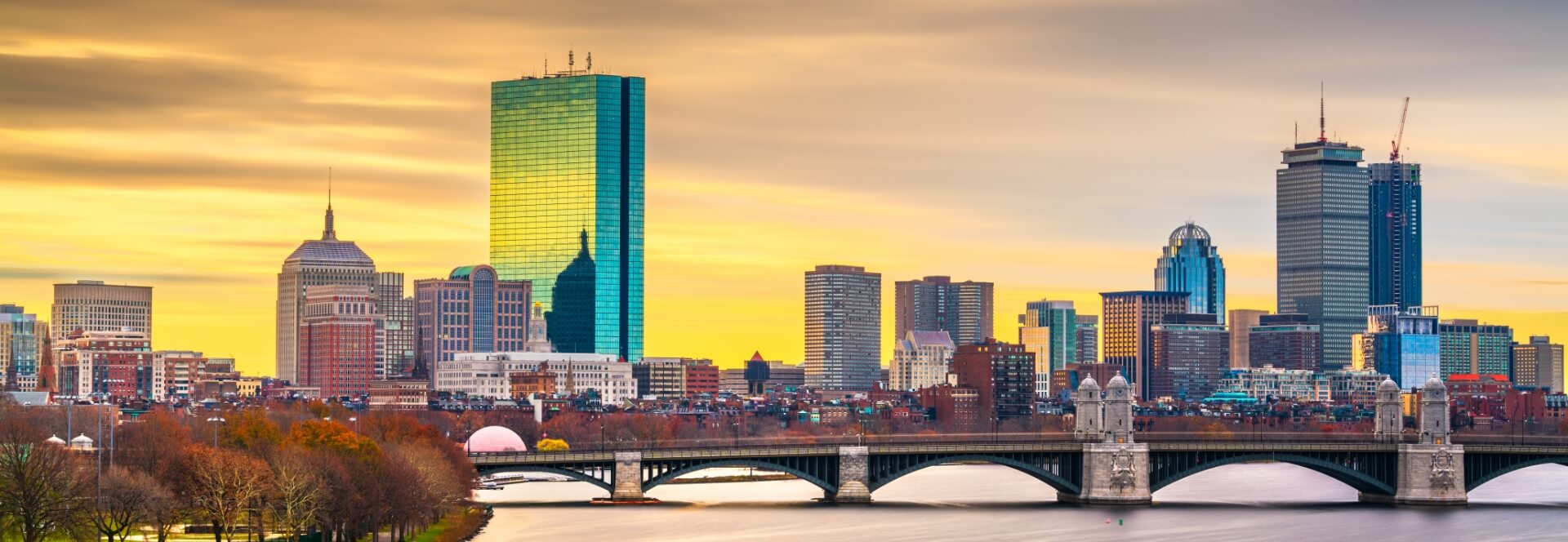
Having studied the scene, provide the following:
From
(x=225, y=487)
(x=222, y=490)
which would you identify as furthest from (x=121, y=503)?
(x=225, y=487)

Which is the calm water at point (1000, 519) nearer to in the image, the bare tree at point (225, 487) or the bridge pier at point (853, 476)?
the bridge pier at point (853, 476)

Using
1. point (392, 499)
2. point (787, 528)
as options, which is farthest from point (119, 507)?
point (787, 528)

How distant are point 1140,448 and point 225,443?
178 ft

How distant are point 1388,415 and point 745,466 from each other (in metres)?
41.9

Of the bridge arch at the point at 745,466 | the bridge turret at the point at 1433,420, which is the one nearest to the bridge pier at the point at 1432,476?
the bridge turret at the point at 1433,420

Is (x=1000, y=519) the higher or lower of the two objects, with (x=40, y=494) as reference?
lower

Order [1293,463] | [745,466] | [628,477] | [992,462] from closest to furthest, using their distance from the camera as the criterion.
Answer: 1. [745,466]
2. [628,477]
3. [992,462]
4. [1293,463]

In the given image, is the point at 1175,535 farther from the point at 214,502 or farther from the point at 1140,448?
the point at 214,502

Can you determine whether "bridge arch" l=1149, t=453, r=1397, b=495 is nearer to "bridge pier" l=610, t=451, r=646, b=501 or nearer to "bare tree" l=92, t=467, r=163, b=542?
"bridge pier" l=610, t=451, r=646, b=501

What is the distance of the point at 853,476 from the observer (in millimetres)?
166250

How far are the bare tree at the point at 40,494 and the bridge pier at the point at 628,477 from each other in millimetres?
46423

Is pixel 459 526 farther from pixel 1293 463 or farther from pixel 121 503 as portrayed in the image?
pixel 1293 463

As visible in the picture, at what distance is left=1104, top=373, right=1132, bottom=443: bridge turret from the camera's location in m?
165

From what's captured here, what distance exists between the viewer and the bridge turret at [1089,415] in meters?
167
